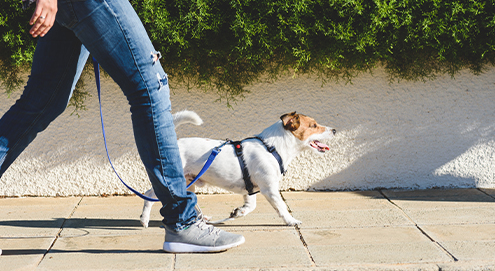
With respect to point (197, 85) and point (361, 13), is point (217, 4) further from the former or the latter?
point (361, 13)

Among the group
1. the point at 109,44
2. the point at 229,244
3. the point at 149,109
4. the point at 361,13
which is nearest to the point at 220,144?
the point at 229,244

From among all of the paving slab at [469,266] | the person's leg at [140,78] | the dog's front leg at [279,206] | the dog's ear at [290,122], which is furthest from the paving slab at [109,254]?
the paving slab at [469,266]

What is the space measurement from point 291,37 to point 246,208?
1578 millimetres

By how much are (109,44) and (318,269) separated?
1.60m

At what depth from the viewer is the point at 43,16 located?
6.42ft

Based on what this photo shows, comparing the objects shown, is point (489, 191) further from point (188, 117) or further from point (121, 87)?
point (121, 87)

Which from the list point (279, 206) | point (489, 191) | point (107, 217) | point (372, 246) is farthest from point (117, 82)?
point (489, 191)

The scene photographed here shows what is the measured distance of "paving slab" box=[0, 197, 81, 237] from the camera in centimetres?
313

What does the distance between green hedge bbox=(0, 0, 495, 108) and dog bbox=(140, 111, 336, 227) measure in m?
0.84

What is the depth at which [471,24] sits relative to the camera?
3.87 metres

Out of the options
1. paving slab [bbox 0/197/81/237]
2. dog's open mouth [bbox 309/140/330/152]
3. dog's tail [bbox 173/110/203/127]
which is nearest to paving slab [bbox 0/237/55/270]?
paving slab [bbox 0/197/81/237]

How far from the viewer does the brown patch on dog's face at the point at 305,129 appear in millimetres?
3438

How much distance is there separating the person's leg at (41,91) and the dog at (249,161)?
1003 millimetres

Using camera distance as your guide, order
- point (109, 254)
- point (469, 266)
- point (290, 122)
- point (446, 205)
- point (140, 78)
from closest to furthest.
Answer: point (140, 78), point (469, 266), point (109, 254), point (290, 122), point (446, 205)
